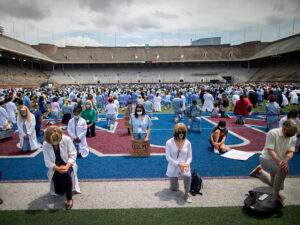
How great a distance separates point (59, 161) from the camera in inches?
147

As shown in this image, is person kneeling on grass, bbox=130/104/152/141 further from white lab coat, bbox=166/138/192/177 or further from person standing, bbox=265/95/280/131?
person standing, bbox=265/95/280/131

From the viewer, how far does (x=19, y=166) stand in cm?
561

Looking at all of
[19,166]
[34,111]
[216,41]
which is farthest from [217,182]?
[216,41]

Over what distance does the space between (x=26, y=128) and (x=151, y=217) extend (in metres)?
5.61

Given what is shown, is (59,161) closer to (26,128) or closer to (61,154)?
(61,154)

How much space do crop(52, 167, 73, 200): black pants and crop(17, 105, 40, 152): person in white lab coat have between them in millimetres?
3680

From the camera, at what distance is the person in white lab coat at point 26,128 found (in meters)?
6.44

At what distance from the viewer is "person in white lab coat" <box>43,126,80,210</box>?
355cm

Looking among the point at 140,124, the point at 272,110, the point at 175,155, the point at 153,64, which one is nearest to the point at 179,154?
the point at 175,155

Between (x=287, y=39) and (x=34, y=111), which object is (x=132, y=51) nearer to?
(x=287, y=39)

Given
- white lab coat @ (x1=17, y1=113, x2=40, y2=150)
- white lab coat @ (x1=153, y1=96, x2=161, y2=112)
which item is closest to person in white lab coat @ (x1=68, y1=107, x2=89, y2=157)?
white lab coat @ (x1=17, y1=113, x2=40, y2=150)

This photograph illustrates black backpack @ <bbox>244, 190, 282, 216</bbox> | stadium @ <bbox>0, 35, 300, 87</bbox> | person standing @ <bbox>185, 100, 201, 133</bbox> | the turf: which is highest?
stadium @ <bbox>0, 35, 300, 87</bbox>

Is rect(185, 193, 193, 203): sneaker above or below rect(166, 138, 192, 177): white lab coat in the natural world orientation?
below

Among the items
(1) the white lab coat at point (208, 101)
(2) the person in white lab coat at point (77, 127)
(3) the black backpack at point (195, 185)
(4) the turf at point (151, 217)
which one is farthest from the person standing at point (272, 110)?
(2) the person in white lab coat at point (77, 127)
